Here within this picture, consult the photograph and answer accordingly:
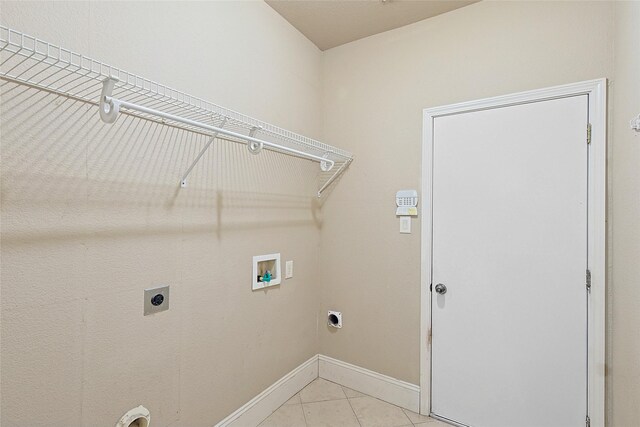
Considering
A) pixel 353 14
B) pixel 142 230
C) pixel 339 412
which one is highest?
pixel 353 14

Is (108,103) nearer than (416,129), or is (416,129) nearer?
(108,103)

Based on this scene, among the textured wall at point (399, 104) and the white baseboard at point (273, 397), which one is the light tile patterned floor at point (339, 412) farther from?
the textured wall at point (399, 104)

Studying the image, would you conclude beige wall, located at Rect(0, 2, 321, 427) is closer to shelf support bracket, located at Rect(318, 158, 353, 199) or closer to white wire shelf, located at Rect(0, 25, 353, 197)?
white wire shelf, located at Rect(0, 25, 353, 197)

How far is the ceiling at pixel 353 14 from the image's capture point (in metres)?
1.96

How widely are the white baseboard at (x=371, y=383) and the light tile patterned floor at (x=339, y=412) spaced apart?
4cm

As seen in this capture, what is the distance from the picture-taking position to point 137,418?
1333 millimetres

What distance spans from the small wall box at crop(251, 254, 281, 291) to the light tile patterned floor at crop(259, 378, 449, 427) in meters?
0.85

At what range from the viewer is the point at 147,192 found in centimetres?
136

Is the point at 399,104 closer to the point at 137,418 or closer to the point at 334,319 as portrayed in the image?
the point at 334,319

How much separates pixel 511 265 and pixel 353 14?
6.16 ft

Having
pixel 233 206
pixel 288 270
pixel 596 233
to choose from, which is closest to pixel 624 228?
pixel 596 233

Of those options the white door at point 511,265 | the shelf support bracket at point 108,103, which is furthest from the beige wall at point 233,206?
the shelf support bracket at point 108,103

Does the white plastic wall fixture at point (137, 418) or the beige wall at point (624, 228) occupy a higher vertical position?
the beige wall at point (624, 228)

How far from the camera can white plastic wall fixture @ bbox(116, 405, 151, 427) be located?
1.29 meters
